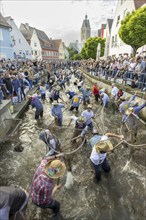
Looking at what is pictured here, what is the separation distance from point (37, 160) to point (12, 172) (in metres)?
1.05

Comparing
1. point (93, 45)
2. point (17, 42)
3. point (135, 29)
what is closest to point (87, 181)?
point (135, 29)

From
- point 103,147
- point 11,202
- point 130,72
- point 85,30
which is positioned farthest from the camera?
point 85,30

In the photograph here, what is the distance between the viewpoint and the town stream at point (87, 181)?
4289 millimetres

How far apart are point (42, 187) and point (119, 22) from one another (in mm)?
28594

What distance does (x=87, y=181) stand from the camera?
17.4 feet

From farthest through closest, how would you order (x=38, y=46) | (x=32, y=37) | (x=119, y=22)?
(x=38, y=46) < (x=32, y=37) < (x=119, y=22)

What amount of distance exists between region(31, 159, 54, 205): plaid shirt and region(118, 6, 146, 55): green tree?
14952mm

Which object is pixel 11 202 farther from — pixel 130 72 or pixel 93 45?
pixel 93 45

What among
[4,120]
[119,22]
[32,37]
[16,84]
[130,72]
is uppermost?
[32,37]

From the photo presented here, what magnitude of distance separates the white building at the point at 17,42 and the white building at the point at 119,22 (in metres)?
19.0

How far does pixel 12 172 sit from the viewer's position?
19.0 ft

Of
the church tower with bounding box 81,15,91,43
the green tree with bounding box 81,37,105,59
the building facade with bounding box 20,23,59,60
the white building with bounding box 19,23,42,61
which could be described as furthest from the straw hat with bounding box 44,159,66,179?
the church tower with bounding box 81,15,91,43

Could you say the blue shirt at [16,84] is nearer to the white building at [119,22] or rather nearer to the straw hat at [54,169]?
the straw hat at [54,169]

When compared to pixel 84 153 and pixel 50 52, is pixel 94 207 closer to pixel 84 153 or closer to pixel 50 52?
pixel 84 153
